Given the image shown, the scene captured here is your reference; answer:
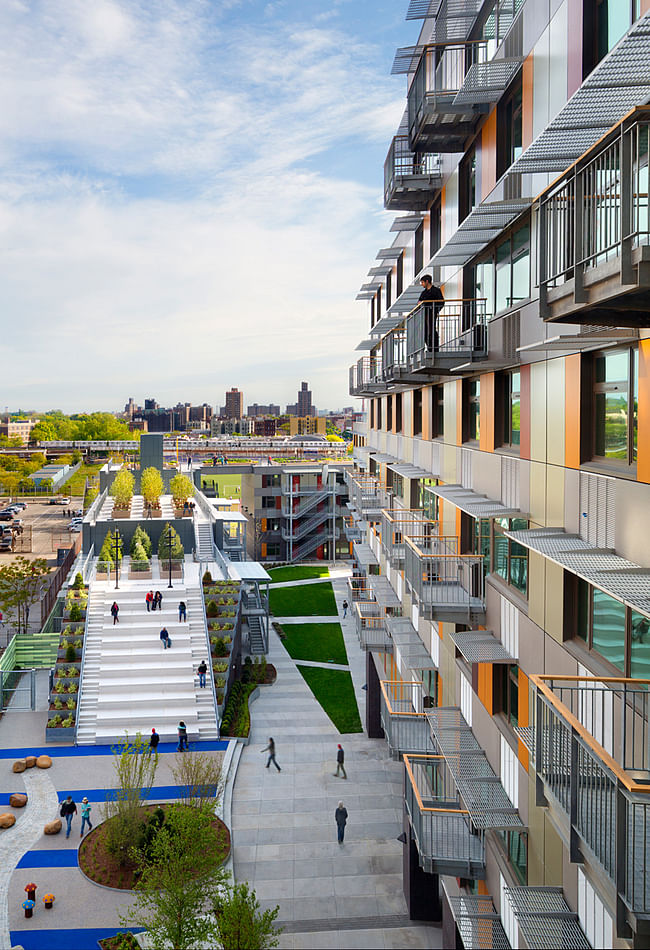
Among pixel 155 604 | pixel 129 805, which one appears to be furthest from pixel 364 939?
pixel 155 604

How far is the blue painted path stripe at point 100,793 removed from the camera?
21.6 metres

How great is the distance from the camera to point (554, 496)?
8.79 m

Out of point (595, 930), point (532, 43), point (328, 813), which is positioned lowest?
point (328, 813)

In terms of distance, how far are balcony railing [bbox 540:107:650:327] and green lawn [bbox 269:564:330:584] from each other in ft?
168

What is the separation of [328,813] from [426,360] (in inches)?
592

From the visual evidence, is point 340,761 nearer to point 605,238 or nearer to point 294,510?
point 605,238

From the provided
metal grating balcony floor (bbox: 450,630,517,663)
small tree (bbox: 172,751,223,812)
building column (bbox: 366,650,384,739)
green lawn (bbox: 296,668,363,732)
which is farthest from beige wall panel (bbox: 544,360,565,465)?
green lawn (bbox: 296,668,363,732)

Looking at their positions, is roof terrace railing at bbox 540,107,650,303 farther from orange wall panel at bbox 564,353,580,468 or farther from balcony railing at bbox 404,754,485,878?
balcony railing at bbox 404,754,485,878

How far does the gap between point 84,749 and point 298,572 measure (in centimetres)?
3541

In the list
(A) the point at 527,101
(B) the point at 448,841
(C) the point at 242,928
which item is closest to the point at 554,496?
(A) the point at 527,101

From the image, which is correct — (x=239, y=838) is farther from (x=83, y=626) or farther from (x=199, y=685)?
(x=83, y=626)

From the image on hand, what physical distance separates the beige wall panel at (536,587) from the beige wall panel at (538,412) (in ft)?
4.51

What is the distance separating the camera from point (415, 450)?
778 inches

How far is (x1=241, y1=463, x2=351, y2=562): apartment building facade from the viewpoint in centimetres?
6581
